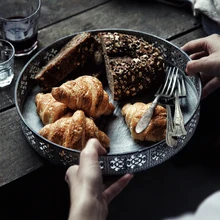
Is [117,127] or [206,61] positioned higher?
[206,61]

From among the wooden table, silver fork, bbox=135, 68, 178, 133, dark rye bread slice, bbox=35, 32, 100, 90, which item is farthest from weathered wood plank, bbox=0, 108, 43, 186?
silver fork, bbox=135, 68, 178, 133

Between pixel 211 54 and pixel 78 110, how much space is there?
0.36 metres

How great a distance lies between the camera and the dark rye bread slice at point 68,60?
1214mm

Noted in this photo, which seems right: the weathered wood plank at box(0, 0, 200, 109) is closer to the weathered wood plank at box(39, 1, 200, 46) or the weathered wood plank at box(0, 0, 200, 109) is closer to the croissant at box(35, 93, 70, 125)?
the weathered wood plank at box(39, 1, 200, 46)

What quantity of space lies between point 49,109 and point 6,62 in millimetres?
226

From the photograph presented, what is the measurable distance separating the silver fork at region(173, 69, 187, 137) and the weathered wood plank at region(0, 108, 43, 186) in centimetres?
30

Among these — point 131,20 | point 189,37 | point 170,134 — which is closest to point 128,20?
point 131,20

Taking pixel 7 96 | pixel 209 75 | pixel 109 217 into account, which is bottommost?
pixel 109 217

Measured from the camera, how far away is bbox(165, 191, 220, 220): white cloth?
1.25m

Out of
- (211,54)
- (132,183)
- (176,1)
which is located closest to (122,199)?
(132,183)

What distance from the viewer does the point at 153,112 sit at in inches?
43.5

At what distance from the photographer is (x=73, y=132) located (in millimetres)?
1034

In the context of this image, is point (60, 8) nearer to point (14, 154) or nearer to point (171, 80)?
point (171, 80)

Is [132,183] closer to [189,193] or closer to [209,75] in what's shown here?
[189,193]
